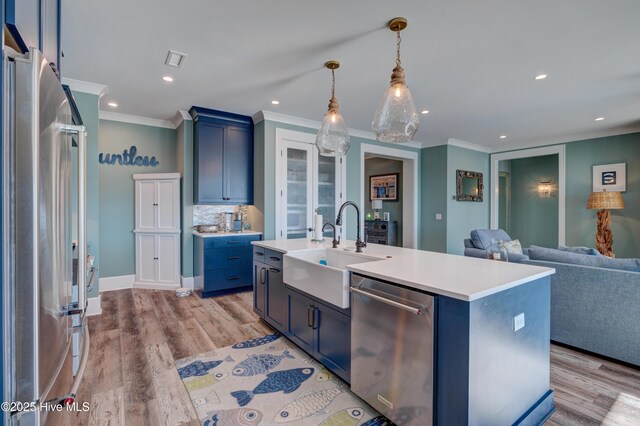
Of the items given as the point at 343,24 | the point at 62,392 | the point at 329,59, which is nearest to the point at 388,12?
the point at 343,24

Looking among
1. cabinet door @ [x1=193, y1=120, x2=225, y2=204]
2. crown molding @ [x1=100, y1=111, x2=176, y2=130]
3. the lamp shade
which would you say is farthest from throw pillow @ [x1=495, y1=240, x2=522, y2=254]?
crown molding @ [x1=100, y1=111, x2=176, y2=130]

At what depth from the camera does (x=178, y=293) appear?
4.24 metres

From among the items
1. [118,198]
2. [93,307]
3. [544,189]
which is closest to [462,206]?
[544,189]

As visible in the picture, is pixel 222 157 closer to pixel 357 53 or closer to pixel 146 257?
pixel 146 257

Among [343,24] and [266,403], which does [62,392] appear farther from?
[343,24]

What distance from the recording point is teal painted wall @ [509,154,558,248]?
6.95 metres

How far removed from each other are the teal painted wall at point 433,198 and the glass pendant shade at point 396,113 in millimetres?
4315

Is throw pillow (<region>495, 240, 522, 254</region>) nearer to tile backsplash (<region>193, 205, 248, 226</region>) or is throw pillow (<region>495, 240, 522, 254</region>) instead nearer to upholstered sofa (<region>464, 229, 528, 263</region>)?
upholstered sofa (<region>464, 229, 528, 263</region>)

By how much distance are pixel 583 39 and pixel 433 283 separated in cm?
253

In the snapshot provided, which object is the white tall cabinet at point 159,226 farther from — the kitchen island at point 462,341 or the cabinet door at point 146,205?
the kitchen island at point 462,341

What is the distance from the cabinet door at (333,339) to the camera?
201 centimetres

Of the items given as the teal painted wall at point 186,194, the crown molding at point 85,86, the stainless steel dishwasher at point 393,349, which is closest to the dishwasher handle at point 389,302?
the stainless steel dishwasher at point 393,349

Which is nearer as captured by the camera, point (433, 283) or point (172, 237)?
point (433, 283)

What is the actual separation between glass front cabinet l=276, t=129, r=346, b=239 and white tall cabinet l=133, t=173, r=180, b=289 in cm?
153
